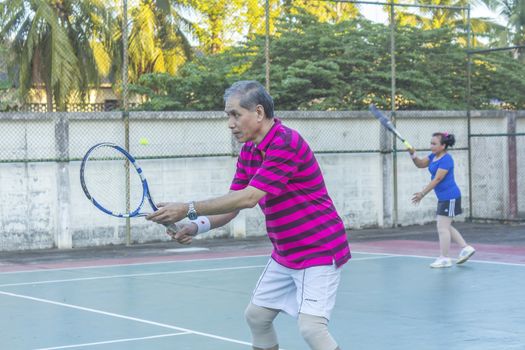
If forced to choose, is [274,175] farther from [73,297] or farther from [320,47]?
[320,47]

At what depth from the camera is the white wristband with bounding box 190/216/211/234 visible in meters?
5.53

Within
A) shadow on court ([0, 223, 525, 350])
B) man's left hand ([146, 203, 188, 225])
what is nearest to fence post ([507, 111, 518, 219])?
shadow on court ([0, 223, 525, 350])

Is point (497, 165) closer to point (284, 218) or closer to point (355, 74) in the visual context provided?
point (355, 74)

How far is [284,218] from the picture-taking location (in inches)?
218

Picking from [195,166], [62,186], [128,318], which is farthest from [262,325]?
[195,166]

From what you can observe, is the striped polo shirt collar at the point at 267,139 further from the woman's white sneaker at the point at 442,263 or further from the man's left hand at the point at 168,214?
the woman's white sneaker at the point at 442,263

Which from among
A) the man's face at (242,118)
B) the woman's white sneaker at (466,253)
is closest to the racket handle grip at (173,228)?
the man's face at (242,118)

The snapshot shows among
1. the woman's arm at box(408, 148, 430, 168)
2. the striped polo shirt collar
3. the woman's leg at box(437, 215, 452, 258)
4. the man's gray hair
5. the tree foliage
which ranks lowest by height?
the woman's leg at box(437, 215, 452, 258)

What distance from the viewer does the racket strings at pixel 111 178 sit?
17.0 metres

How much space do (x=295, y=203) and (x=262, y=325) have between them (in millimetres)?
759

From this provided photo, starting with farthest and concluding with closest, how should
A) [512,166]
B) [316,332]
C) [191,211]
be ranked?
[512,166]
[316,332]
[191,211]

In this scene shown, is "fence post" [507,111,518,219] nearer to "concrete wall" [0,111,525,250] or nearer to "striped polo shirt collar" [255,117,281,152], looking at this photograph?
"concrete wall" [0,111,525,250]

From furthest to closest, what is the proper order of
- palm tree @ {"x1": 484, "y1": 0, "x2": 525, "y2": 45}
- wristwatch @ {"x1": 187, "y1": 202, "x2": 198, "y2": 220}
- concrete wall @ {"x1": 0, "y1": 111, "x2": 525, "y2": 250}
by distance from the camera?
1. palm tree @ {"x1": 484, "y1": 0, "x2": 525, "y2": 45}
2. concrete wall @ {"x1": 0, "y1": 111, "x2": 525, "y2": 250}
3. wristwatch @ {"x1": 187, "y1": 202, "x2": 198, "y2": 220}

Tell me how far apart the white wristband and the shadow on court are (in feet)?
8.32
